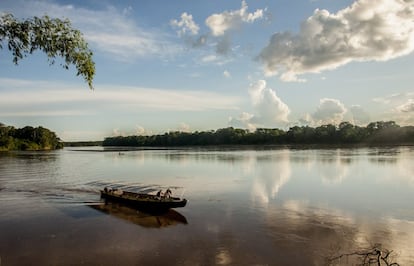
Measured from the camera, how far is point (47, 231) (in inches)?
902

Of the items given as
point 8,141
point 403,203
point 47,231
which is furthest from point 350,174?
point 8,141

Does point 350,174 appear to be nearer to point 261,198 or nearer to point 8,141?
point 261,198

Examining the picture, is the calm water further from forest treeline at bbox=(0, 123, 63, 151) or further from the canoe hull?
forest treeline at bbox=(0, 123, 63, 151)

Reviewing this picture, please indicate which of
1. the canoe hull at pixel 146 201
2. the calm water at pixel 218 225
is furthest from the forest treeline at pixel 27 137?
the canoe hull at pixel 146 201

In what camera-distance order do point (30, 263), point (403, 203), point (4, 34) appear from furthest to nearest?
1. point (403, 203)
2. point (30, 263)
3. point (4, 34)

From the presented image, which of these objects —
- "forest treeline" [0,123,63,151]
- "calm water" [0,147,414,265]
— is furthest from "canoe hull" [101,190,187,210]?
"forest treeline" [0,123,63,151]

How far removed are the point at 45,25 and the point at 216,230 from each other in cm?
1589

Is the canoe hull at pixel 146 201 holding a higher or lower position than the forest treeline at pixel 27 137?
lower

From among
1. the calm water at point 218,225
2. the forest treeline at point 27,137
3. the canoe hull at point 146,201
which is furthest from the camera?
the forest treeline at point 27,137

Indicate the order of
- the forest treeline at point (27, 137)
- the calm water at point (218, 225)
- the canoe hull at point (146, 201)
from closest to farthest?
the calm water at point (218, 225), the canoe hull at point (146, 201), the forest treeline at point (27, 137)

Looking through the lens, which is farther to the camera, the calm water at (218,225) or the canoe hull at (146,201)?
the canoe hull at (146,201)

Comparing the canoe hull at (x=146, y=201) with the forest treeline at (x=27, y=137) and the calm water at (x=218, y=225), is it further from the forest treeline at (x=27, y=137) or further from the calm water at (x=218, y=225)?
the forest treeline at (x=27, y=137)

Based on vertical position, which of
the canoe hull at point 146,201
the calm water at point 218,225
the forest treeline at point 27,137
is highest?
the forest treeline at point 27,137

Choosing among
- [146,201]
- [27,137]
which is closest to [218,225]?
[146,201]
